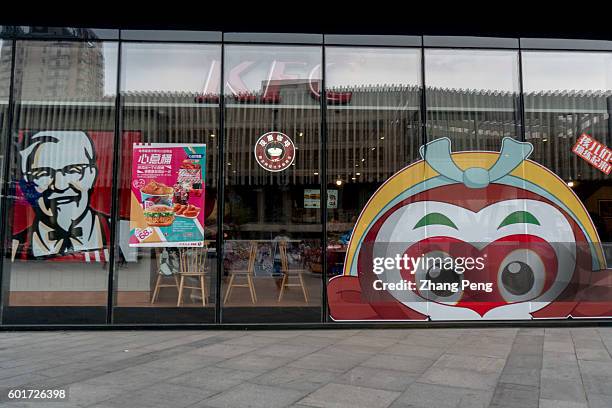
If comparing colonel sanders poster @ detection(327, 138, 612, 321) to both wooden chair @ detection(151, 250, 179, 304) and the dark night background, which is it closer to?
the dark night background

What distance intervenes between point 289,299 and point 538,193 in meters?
4.69

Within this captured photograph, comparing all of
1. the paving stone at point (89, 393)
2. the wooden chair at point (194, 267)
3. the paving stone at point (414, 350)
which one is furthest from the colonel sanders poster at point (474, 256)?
the paving stone at point (89, 393)

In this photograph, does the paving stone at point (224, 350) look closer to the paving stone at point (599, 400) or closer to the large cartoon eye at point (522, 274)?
the paving stone at point (599, 400)

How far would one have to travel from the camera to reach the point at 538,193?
8.55 m

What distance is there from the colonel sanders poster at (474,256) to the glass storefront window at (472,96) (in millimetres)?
748

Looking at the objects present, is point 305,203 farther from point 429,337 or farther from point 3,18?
point 3,18

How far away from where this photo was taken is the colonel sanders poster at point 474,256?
8.44m

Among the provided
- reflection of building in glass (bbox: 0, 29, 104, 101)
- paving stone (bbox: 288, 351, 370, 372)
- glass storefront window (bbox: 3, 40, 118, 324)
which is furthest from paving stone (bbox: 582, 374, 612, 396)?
reflection of building in glass (bbox: 0, 29, 104, 101)

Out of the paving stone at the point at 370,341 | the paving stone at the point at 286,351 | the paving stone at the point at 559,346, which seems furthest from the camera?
the paving stone at the point at 370,341

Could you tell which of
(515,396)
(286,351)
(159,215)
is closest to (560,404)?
(515,396)

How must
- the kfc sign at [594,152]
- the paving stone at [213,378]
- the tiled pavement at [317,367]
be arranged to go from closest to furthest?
the tiled pavement at [317,367]
the paving stone at [213,378]
the kfc sign at [594,152]

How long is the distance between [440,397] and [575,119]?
6.28 m

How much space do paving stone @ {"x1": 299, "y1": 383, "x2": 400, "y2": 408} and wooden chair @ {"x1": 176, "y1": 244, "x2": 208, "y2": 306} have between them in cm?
382

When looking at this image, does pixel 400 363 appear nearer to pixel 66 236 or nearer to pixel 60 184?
pixel 66 236
